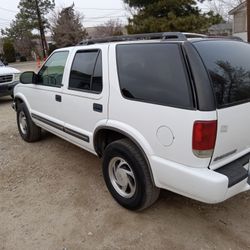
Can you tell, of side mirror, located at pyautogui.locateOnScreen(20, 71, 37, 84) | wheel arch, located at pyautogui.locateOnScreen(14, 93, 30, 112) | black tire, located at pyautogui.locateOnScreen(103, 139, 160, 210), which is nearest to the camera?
black tire, located at pyautogui.locateOnScreen(103, 139, 160, 210)

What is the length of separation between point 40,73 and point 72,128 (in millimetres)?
1371

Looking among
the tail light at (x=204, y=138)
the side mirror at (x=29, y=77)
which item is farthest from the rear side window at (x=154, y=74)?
the side mirror at (x=29, y=77)

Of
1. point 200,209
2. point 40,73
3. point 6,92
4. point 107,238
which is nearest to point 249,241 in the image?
point 200,209

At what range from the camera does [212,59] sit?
2.62 meters

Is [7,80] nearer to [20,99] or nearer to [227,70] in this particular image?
[20,99]

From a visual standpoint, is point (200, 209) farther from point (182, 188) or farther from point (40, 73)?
point (40, 73)

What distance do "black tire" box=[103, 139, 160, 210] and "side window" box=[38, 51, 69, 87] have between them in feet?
4.78

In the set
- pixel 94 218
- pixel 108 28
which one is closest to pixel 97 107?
pixel 94 218

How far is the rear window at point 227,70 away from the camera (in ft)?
8.27

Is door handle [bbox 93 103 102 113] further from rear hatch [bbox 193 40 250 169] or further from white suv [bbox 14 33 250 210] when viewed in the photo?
rear hatch [bbox 193 40 250 169]

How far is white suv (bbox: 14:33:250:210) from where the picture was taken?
246 cm

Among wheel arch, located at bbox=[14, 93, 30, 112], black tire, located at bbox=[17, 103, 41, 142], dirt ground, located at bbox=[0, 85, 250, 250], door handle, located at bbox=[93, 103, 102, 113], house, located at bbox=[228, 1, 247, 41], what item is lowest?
dirt ground, located at bbox=[0, 85, 250, 250]

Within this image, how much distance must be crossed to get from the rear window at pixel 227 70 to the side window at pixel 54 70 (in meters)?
2.14

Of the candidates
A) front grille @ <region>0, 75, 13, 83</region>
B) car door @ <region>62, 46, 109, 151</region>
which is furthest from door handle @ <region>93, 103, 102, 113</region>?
front grille @ <region>0, 75, 13, 83</region>
